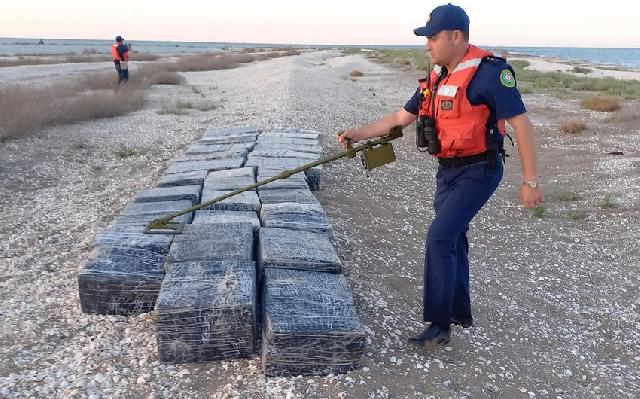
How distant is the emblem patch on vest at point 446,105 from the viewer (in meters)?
3.20

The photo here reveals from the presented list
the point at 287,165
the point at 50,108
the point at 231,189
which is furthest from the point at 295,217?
the point at 50,108

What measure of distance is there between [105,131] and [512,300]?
877cm

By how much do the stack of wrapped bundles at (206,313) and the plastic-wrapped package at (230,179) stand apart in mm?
1925

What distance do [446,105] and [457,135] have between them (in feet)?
0.60

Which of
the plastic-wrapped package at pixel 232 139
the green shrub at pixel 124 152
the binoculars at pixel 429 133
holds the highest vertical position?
A: the binoculars at pixel 429 133

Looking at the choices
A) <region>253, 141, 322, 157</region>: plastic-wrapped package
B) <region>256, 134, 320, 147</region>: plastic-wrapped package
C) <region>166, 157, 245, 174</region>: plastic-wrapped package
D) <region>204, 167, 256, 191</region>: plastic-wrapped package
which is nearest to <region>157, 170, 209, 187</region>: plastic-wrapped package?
<region>204, 167, 256, 191</region>: plastic-wrapped package

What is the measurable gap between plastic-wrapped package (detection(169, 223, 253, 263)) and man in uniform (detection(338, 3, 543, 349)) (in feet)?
4.04

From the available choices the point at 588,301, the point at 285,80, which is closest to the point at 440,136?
the point at 588,301

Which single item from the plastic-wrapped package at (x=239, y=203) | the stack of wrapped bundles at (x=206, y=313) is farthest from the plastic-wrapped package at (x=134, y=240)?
the plastic-wrapped package at (x=239, y=203)

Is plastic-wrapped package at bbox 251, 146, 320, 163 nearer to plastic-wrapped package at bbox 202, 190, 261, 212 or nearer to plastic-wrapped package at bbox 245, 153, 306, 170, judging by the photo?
plastic-wrapped package at bbox 245, 153, 306, 170

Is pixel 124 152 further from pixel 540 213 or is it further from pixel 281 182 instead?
pixel 540 213

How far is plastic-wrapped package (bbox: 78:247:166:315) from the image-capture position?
3588mm

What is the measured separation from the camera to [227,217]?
14.8ft

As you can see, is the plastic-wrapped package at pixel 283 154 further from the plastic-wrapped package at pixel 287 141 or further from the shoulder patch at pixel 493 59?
the shoulder patch at pixel 493 59
